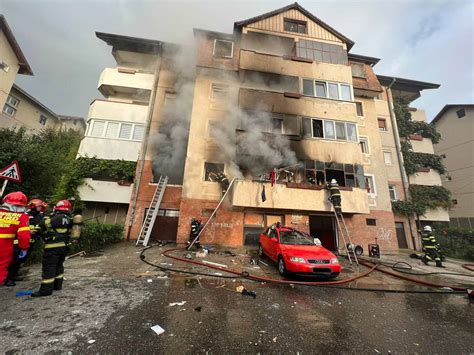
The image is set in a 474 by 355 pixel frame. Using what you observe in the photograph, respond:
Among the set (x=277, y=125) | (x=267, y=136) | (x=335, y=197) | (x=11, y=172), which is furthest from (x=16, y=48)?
(x=335, y=197)

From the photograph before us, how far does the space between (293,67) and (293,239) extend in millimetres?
11608

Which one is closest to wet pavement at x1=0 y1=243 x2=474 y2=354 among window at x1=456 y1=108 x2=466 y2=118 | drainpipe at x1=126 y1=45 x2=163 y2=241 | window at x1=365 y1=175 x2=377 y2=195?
drainpipe at x1=126 y1=45 x2=163 y2=241

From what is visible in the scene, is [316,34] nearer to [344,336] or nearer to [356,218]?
[356,218]

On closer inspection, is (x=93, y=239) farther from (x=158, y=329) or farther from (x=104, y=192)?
(x=158, y=329)

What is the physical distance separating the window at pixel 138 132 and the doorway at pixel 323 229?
1260 centimetres

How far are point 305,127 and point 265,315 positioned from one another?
10990 mm

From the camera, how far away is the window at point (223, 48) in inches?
557

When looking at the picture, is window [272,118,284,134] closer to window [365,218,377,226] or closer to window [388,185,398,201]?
window [365,218,377,226]

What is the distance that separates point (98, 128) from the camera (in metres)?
13.5

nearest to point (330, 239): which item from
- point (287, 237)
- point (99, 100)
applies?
point (287, 237)

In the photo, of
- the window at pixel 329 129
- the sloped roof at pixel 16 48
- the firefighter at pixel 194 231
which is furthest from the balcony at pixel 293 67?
the sloped roof at pixel 16 48

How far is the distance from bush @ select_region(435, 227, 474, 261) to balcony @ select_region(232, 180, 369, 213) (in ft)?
22.9

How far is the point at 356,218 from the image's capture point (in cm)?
1230

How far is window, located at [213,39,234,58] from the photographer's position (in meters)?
14.1
